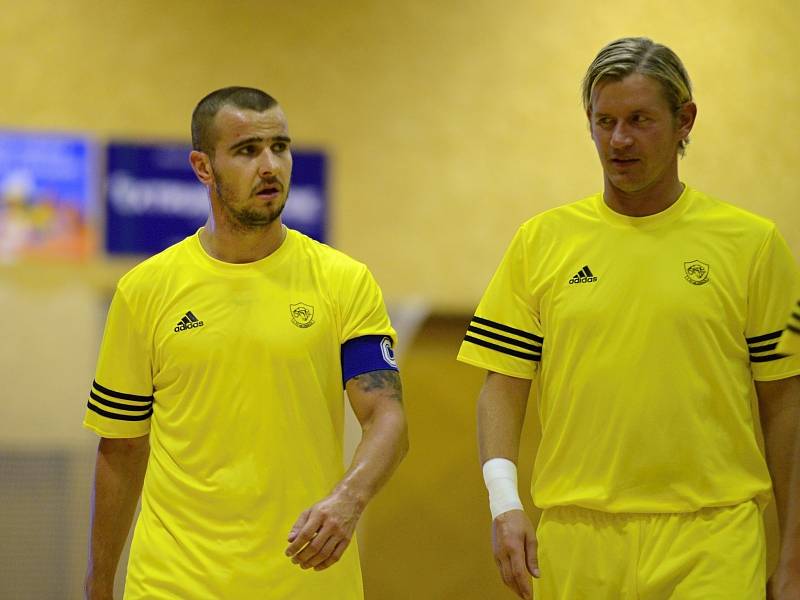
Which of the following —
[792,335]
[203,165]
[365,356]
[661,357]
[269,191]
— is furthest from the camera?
[203,165]

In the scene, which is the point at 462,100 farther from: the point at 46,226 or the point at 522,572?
the point at 522,572

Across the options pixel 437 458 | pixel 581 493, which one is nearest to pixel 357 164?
pixel 437 458

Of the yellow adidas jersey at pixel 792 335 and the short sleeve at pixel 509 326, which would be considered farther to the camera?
the short sleeve at pixel 509 326

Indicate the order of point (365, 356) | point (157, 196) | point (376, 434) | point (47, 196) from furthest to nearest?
point (157, 196), point (47, 196), point (365, 356), point (376, 434)

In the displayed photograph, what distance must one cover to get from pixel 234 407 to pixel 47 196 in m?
3.50

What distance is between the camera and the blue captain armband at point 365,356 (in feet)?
12.1

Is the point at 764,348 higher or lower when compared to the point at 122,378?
higher

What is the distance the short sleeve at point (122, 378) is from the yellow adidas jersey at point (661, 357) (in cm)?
128

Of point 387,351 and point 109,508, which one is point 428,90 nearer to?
point 387,351

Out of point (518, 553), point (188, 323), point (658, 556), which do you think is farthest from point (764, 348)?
point (188, 323)

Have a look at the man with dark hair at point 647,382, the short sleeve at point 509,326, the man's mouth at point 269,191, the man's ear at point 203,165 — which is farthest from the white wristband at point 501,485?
the man's ear at point 203,165

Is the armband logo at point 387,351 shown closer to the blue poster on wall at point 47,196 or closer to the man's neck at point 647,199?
the man's neck at point 647,199

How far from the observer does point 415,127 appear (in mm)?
7074

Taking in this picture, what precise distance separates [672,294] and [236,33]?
4.23m
